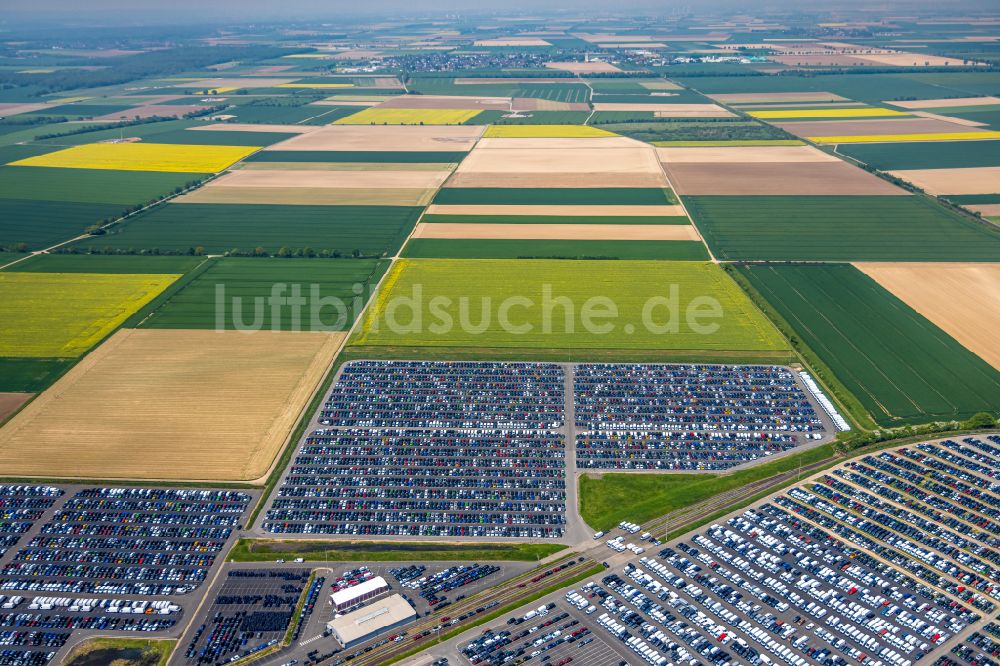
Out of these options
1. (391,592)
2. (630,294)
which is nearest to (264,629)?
Result: (391,592)

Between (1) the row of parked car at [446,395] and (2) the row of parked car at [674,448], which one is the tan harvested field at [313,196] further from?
(2) the row of parked car at [674,448]

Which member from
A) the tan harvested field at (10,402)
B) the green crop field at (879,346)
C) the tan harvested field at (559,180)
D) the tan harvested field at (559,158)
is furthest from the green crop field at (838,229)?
the tan harvested field at (10,402)

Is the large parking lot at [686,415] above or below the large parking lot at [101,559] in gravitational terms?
above

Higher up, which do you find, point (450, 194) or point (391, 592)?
point (450, 194)

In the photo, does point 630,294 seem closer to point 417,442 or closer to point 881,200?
point 417,442

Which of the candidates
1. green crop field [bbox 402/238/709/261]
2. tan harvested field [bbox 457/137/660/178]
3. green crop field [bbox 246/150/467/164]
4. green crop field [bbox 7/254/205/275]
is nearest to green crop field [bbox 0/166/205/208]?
green crop field [bbox 246/150/467/164]

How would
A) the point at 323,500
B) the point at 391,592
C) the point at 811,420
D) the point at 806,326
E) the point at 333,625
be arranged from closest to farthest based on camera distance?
the point at 333,625
the point at 391,592
the point at 323,500
the point at 811,420
the point at 806,326
